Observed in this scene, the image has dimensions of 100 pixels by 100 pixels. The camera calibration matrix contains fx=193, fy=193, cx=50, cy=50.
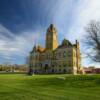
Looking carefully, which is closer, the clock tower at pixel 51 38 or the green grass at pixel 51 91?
the green grass at pixel 51 91

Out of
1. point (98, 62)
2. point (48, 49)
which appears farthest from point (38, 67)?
point (98, 62)

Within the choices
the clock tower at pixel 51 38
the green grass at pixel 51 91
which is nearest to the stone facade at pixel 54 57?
the clock tower at pixel 51 38

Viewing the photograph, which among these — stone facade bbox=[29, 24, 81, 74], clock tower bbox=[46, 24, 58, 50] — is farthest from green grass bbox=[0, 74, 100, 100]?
clock tower bbox=[46, 24, 58, 50]

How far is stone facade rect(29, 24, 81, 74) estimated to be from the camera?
81312mm

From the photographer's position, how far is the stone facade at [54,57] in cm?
8131

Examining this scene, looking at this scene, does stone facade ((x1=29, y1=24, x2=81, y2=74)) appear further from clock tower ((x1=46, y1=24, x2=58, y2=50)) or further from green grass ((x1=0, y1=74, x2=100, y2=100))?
green grass ((x1=0, y1=74, x2=100, y2=100))

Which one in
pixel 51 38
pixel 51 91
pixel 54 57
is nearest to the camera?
pixel 51 91

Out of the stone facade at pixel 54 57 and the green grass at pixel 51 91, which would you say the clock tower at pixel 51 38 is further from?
the green grass at pixel 51 91

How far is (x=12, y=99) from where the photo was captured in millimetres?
12555

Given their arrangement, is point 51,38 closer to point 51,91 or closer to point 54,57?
point 54,57

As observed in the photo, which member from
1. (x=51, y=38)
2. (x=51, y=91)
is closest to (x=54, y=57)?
(x=51, y=38)

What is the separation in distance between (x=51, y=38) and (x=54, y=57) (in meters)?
11.0

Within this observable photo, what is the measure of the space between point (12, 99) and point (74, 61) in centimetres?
7058

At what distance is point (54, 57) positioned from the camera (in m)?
86.9
